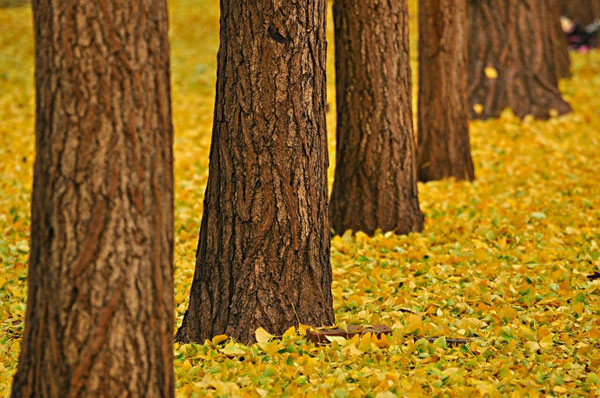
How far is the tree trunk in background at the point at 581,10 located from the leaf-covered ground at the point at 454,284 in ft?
18.1

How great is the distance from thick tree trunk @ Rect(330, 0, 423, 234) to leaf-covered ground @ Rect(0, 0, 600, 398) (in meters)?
0.25

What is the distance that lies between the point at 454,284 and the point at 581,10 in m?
11.2

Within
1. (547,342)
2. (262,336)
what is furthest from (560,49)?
(262,336)

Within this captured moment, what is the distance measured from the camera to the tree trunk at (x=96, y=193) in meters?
2.59

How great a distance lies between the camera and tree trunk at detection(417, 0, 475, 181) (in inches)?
299

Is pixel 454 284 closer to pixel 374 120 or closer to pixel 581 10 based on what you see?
pixel 374 120

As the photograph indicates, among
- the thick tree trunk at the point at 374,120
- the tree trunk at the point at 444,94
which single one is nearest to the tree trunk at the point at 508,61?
the tree trunk at the point at 444,94

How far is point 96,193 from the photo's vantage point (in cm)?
261

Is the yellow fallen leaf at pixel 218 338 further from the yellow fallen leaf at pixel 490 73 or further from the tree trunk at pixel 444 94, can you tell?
the yellow fallen leaf at pixel 490 73

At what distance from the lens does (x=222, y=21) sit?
3.91 metres

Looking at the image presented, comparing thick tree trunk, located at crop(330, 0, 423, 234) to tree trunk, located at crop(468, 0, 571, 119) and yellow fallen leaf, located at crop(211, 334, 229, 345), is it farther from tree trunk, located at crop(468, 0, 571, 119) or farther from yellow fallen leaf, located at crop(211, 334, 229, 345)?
tree trunk, located at crop(468, 0, 571, 119)

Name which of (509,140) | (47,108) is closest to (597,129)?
(509,140)

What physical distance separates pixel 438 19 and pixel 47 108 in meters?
5.61

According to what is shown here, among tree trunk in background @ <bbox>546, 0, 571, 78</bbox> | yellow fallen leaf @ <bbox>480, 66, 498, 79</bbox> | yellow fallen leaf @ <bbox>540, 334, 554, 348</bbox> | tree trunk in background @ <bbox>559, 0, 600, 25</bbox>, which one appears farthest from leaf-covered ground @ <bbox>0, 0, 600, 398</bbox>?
tree trunk in background @ <bbox>559, 0, 600, 25</bbox>
